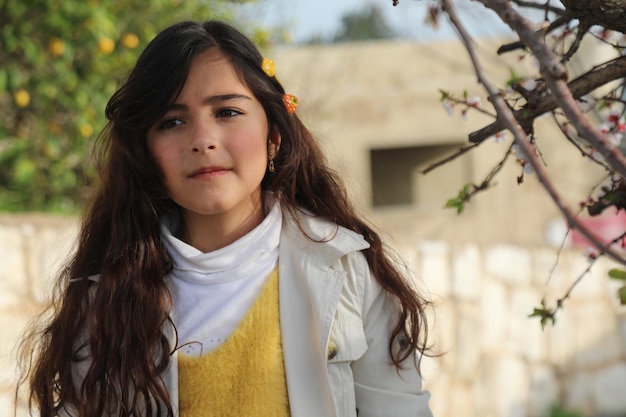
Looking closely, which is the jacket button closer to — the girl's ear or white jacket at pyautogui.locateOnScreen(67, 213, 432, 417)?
white jacket at pyautogui.locateOnScreen(67, 213, 432, 417)

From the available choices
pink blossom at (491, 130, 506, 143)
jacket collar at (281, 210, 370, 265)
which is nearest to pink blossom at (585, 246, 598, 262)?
pink blossom at (491, 130, 506, 143)

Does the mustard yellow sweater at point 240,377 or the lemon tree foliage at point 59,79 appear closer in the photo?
the mustard yellow sweater at point 240,377

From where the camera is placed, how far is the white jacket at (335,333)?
1869 millimetres

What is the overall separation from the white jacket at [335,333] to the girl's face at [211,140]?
18cm

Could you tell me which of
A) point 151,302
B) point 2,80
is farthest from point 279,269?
point 2,80

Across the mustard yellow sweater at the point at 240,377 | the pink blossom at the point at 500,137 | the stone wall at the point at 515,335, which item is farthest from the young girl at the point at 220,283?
the stone wall at the point at 515,335

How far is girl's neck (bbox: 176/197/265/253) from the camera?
6.61 feet

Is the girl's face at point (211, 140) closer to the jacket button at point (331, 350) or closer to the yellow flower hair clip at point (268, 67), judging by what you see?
the yellow flower hair clip at point (268, 67)

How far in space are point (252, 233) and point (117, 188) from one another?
0.33 metres

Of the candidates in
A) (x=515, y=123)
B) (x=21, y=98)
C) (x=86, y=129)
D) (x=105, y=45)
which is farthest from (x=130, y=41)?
(x=515, y=123)

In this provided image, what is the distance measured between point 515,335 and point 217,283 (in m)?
4.18

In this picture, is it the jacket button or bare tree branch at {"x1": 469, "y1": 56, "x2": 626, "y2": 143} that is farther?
the jacket button

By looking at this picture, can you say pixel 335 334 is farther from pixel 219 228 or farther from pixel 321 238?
pixel 219 228

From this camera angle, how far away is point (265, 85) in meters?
2.01
